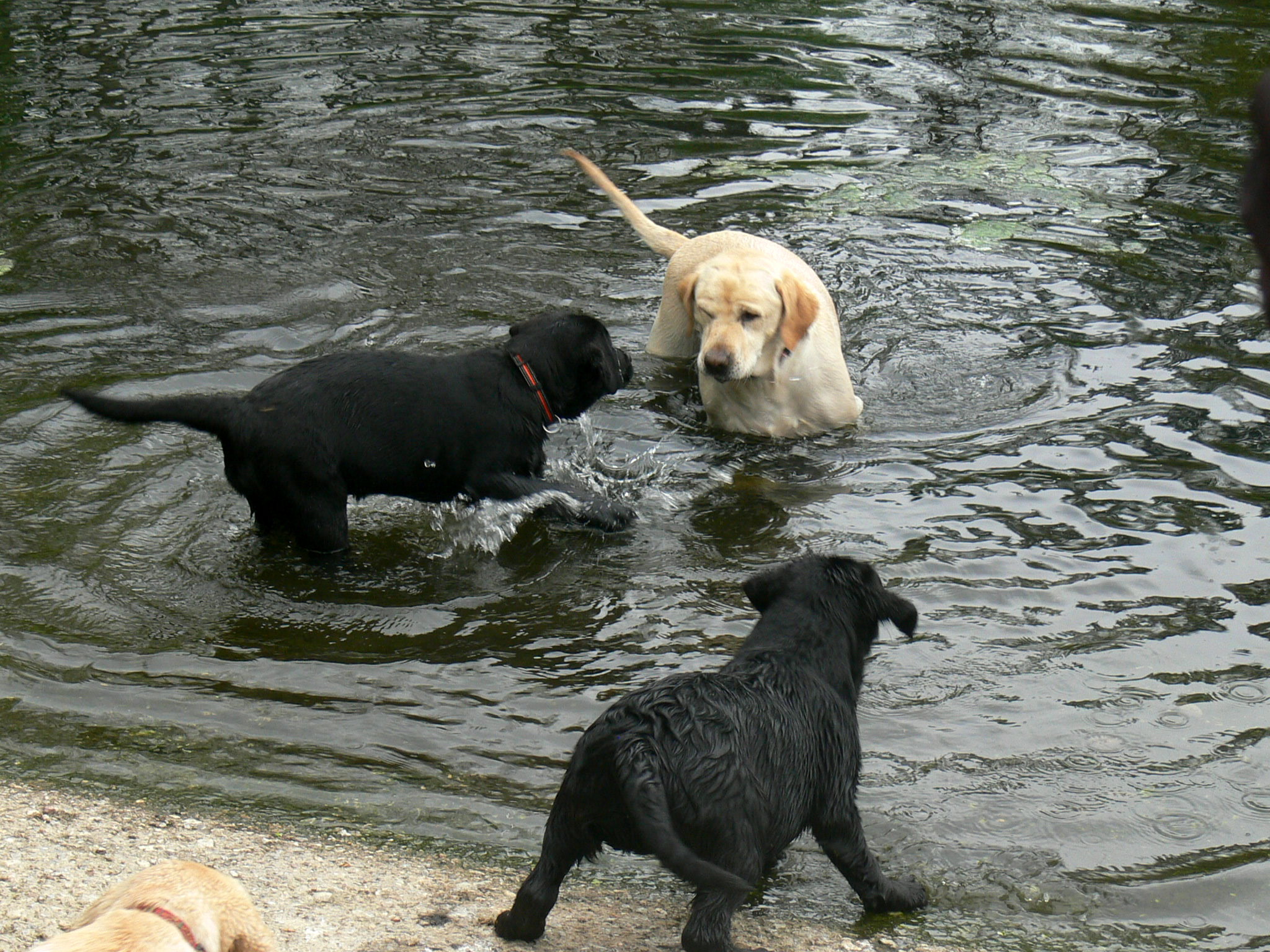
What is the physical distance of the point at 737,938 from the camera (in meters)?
3.40

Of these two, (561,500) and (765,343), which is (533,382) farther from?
A: (765,343)

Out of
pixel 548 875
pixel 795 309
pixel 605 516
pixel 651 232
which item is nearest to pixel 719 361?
pixel 795 309

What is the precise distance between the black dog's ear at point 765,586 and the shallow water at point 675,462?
0.72 meters

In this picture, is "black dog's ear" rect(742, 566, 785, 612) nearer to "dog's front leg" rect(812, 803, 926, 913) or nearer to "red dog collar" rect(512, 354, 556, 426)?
"dog's front leg" rect(812, 803, 926, 913)

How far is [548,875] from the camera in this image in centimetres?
324

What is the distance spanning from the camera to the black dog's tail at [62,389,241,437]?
4.95 metres

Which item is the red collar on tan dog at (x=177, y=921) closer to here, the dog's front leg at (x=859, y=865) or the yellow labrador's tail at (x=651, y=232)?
the dog's front leg at (x=859, y=865)

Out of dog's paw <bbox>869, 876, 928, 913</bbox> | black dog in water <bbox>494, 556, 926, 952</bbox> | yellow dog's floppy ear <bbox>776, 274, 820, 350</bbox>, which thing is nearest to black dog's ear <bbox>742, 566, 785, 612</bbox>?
black dog in water <bbox>494, 556, 926, 952</bbox>

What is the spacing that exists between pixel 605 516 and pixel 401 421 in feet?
3.45

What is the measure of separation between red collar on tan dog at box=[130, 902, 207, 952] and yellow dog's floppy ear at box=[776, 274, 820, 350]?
4.95 meters

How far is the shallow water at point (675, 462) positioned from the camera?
4.20m

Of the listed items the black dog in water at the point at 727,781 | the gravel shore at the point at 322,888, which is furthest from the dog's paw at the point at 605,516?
the gravel shore at the point at 322,888

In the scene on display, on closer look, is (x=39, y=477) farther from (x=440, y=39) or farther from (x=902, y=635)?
(x=440, y=39)

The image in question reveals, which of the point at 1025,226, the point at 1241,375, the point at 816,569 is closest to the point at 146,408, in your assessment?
the point at 816,569
